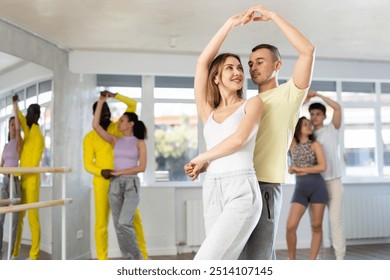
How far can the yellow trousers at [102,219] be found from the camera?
3711mm

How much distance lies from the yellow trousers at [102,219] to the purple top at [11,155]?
1.01 metres

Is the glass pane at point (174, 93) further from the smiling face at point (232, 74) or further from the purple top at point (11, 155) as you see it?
the smiling face at point (232, 74)

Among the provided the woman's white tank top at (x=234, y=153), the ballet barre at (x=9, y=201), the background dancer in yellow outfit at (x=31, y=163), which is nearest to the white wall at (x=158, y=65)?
the background dancer in yellow outfit at (x=31, y=163)

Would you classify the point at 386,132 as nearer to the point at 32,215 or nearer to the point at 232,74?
the point at 232,74

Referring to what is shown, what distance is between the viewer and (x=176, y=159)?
4918mm

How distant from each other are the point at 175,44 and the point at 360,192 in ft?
7.61

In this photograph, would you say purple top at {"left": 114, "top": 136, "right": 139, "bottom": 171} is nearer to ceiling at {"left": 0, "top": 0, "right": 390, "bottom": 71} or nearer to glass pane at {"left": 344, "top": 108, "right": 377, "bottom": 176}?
ceiling at {"left": 0, "top": 0, "right": 390, "bottom": 71}

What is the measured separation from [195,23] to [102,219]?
5.04ft

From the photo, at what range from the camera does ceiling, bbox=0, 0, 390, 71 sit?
9.12 ft

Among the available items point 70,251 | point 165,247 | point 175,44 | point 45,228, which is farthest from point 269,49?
point 165,247

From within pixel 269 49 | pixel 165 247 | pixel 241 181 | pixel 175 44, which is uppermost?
pixel 175 44

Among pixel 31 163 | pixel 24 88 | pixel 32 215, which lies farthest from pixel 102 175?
pixel 24 88
